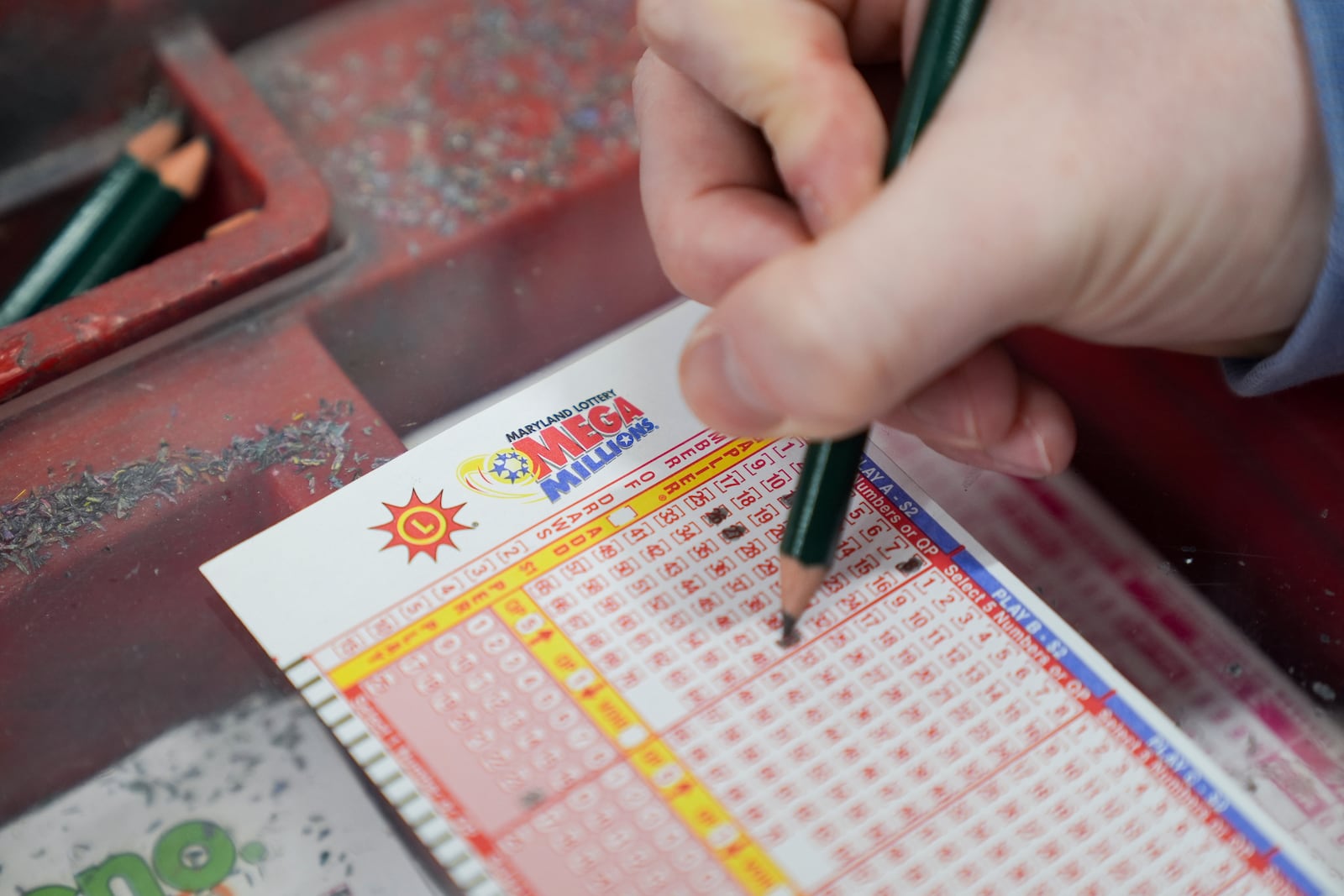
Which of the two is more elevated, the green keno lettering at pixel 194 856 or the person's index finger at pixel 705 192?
the person's index finger at pixel 705 192

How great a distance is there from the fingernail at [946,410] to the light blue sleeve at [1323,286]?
0.13 metres

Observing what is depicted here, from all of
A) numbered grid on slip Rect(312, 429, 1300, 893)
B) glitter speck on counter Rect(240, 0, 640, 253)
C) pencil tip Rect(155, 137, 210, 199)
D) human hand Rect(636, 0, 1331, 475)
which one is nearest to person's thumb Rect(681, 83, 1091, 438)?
human hand Rect(636, 0, 1331, 475)

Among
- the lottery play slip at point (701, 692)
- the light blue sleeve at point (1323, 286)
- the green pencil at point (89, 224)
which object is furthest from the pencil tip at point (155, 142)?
the light blue sleeve at point (1323, 286)

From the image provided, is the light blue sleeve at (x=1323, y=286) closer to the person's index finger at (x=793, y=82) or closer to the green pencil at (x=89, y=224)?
the person's index finger at (x=793, y=82)

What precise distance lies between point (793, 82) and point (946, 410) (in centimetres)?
15

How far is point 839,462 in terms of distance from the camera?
44cm

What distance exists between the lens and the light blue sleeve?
399 millimetres

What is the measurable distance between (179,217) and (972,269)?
1.72ft

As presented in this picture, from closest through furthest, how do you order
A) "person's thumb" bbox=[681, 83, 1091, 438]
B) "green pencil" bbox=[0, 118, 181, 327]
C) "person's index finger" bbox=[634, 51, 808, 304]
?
"person's thumb" bbox=[681, 83, 1091, 438] < "person's index finger" bbox=[634, 51, 808, 304] < "green pencil" bbox=[0, 118, 181, 327]

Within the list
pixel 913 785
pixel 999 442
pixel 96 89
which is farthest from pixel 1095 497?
pixel 96 89

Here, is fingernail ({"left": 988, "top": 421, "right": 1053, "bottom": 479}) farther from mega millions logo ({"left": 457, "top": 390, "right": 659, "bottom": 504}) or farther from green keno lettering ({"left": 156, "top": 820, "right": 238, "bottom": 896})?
green keno lettering ({"left": 156, "top": 820, "right": 238, "bottom": 896})

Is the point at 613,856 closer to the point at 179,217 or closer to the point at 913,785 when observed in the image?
the point at 913,785

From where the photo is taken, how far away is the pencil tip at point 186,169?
647mm

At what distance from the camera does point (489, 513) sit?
50cm
